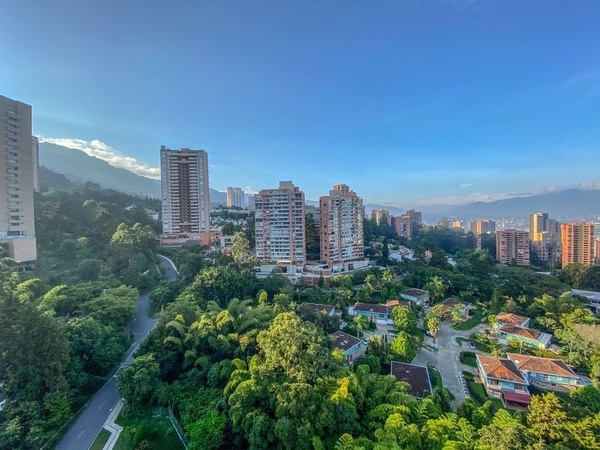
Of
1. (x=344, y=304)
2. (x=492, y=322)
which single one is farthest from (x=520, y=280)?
(x=344, y=304)

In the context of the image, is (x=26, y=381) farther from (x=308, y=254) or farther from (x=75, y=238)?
(x=308, y=254)

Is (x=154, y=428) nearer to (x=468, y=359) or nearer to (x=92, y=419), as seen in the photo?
(x=92, y=419)

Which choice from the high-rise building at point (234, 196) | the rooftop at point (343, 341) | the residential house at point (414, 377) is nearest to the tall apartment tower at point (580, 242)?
the residential house at point (414, 377)

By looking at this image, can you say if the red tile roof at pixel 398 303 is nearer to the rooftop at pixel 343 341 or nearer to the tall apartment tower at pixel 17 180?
the rooftop at pixel 343 341

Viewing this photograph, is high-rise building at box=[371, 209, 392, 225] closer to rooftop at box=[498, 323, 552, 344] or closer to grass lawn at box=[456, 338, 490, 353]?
rooftop at box=[498, 323, 552, 344]

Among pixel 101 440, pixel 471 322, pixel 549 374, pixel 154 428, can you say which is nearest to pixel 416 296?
pixel 471 322

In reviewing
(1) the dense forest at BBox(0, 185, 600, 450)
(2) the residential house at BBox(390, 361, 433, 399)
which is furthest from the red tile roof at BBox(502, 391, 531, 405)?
(2) the residential house at BBox(390, 361, 433, 399)
